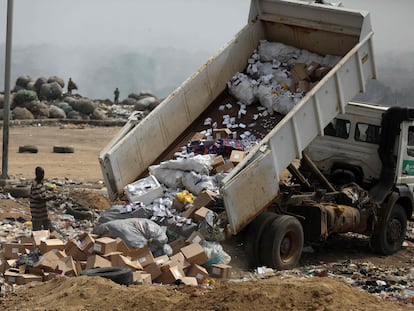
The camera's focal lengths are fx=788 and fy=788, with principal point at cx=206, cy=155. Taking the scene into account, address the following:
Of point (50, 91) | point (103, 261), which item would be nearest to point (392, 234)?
point (103, 261)

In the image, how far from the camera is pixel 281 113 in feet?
35.0

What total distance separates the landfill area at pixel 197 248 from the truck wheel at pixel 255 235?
102mm

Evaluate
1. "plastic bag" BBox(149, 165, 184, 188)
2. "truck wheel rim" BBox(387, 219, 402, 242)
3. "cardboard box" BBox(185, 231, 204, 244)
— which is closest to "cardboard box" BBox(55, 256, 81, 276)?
"cardboard box" BBox(185, 231, 204, 244)

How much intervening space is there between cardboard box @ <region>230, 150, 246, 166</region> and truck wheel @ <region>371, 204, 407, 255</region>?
2.47 meters

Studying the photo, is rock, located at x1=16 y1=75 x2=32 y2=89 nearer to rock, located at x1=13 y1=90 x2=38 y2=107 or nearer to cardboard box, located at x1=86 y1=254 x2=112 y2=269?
rock, located at x1=13 y1=90 x2=38 y2=107

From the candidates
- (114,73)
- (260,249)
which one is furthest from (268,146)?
(114,73)

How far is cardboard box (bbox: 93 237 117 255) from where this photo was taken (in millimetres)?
8109

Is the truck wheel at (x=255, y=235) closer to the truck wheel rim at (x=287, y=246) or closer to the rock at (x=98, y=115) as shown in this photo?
the truck wheel rim at (x=287, y=246)

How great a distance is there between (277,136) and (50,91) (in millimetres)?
27418

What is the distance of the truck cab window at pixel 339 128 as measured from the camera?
11.5 metres

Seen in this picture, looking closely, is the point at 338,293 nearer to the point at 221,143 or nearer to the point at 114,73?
the point at 221,143

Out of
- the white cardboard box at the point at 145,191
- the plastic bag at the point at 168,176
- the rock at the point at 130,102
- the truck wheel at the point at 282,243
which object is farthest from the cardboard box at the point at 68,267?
the rock at the point at 130,102

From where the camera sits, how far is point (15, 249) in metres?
8.57

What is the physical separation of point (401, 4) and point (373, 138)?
2124cm
